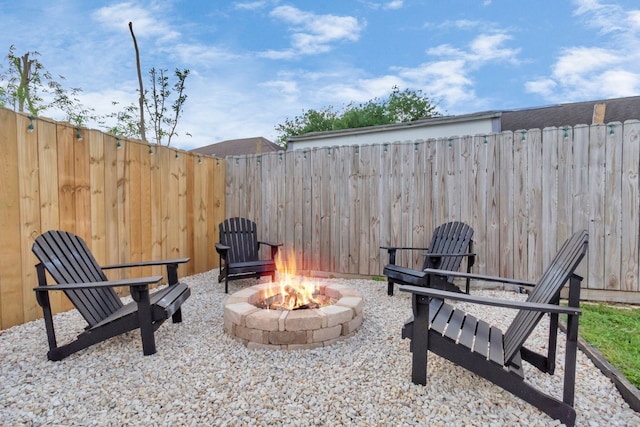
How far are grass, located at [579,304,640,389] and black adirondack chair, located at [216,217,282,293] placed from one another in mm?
3190

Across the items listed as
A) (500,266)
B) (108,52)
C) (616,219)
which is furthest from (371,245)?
(108,52)

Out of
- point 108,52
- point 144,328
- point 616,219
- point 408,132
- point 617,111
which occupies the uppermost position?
point 108,52

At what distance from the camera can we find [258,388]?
1.83 m

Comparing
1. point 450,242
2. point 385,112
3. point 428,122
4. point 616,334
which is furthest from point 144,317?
point 385,112

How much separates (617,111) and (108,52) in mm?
13471

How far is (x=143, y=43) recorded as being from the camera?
8422 mm

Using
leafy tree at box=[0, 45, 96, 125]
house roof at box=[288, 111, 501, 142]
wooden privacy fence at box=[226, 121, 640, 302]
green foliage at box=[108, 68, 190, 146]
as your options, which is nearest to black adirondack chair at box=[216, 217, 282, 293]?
wooden privacy fence at box=[226, 121, 640, 302]

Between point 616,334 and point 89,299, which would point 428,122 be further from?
point 89,299

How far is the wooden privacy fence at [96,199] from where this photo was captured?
2.76 meters

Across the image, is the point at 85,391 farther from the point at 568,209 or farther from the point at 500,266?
the point at 568,209

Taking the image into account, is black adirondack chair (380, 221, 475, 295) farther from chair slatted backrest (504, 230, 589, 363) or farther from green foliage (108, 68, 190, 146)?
green foliage (108, 68, 190, 146)

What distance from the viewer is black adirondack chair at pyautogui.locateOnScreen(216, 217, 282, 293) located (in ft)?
12.8

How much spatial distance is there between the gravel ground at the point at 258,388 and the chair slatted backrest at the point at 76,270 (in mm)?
290

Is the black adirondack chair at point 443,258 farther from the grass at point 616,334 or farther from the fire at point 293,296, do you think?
the grass at point 616,334
